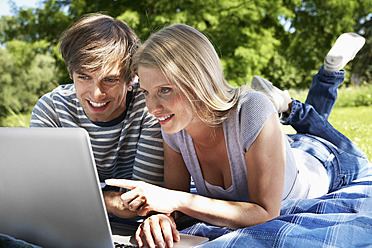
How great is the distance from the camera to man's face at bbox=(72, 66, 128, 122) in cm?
166

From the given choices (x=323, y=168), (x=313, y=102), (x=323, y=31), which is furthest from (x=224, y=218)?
(x=323, y=31)

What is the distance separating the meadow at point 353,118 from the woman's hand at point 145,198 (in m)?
2.62

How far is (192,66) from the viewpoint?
1.48 metres

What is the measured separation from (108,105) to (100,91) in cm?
9

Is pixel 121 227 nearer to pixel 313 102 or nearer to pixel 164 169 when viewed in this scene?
pixel 164 169

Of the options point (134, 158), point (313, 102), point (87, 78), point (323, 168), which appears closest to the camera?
point (87, 78)

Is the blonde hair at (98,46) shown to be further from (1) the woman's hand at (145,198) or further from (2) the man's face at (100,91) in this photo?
(1) the woman's hand at (145,198)

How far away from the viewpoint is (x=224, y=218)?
143cm

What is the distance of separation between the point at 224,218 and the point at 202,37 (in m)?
0.69

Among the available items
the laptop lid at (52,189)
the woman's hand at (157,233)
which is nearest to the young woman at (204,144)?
the woman's hand at (157,233)

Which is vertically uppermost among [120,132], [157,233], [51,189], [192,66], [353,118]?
[192,66]

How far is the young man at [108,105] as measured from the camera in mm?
1653

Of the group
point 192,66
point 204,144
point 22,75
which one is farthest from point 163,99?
point 22,75

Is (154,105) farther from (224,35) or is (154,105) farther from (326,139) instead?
(224,35)
